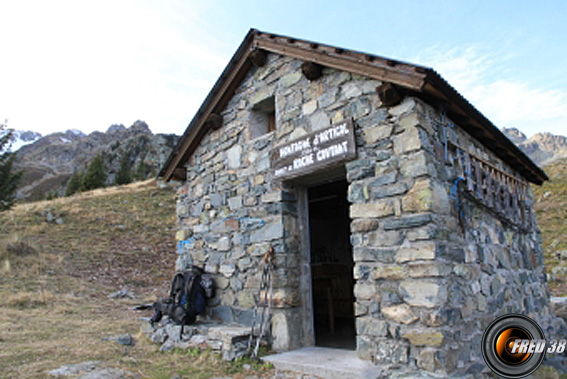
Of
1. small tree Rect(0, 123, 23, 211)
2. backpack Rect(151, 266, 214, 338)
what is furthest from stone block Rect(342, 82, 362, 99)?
small tree Rect(0, 123, 23, 211)

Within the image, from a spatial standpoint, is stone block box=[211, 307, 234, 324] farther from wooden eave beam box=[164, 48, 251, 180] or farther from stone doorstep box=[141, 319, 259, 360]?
wooden eave beam box=[164, 48, 251, 180]

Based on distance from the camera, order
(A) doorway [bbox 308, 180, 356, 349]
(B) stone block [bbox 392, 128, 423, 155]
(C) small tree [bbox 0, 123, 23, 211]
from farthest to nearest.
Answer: (C) small tree [bbox 0, 123, 23, 211] → (A) doorway [bbox 308, 180, 356, 349] → (B) stone block [bbox 392, 128, 423, 155]

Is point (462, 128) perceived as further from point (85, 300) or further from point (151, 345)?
point (85, 300)

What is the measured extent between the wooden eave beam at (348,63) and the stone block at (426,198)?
3.44 feet

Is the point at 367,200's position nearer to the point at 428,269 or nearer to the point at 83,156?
the point at 428,269

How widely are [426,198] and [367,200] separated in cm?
74

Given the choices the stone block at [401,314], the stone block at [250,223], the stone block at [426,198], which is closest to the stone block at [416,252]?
the stone block at [426,198]

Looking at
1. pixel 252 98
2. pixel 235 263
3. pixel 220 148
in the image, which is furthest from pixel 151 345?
pixel 252 98

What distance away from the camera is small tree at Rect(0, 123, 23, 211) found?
1627cm

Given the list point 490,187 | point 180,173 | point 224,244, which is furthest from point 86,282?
point 490,187

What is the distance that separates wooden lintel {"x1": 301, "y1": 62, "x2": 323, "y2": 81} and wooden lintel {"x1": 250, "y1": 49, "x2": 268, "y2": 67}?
1.20m

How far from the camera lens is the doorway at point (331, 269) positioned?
7.60 m

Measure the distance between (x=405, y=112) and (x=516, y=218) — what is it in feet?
12.0

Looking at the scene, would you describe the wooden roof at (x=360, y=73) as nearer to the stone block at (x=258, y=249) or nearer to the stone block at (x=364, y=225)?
the stone block at (x=364, y=225)
